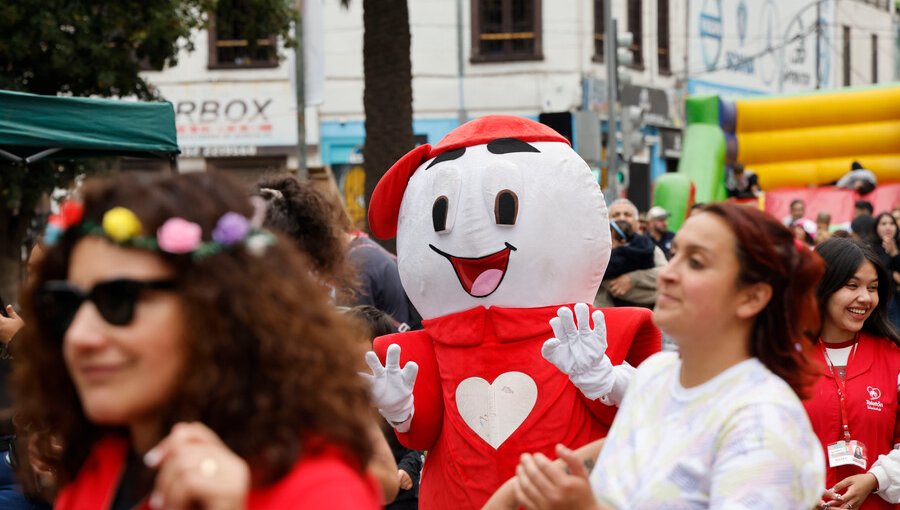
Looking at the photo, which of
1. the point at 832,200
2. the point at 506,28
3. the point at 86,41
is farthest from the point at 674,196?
the point at 506,28

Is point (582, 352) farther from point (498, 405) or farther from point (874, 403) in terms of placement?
point (874, 403)

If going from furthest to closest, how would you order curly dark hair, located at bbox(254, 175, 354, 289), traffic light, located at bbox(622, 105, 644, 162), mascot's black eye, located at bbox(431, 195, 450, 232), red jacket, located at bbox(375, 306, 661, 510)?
traffic light, located at bbox(622, 105, 644, 162) → mascot's black eye, located at bbox(431, 195, 450, 232) → red jacket, located at bbox(375, 306, 661, 510) → curly dark hair, located at bbox(254, 175, 354, 289)

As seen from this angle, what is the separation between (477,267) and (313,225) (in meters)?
0.68

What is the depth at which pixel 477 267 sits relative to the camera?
4.14 meters

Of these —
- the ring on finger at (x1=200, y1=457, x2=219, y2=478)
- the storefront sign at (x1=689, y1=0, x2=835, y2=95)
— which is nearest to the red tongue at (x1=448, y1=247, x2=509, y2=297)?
the ring on finger at (x1=200, y1=457, x2=219, y2=478)

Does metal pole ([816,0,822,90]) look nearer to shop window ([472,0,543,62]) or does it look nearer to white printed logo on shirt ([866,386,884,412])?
shop window ([472,0,543,62])

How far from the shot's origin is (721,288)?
2.44m

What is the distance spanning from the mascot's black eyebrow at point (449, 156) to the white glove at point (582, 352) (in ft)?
2.82

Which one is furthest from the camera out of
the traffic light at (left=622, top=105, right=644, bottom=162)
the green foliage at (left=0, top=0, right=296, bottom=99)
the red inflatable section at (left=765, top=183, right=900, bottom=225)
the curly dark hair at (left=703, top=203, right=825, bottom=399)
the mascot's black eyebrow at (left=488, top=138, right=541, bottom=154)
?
the traffic light at (left=622, top=105, right=644, bottom=162)

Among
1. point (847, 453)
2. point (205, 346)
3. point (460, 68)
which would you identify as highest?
point (460, 68)

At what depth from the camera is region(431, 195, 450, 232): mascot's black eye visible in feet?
13.7

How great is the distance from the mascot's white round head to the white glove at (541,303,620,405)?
403mm

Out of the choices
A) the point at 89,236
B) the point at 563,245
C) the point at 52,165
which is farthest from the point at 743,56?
the point at 89,236

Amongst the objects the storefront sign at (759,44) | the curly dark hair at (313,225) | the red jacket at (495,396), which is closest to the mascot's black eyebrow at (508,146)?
the red jacket at (495,396)
